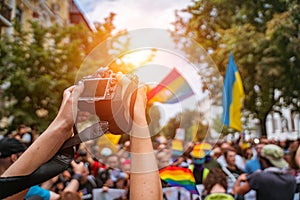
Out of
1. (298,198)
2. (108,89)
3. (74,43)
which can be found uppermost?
(74,43)

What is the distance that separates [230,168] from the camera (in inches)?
193

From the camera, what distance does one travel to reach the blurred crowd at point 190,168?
0.96m

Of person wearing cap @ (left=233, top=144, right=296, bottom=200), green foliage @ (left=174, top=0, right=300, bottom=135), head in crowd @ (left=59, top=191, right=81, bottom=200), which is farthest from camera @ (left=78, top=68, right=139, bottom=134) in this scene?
green foliage @ (left=174, top=0, right=300, bottom=135)

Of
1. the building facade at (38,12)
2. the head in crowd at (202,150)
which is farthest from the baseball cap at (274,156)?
the building facade at (38,12)

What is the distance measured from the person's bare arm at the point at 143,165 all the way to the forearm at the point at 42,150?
13 cm

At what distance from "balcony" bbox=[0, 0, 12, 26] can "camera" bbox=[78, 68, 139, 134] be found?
13.1 m

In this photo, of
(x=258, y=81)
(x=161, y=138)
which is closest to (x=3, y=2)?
(x=258, y=81)

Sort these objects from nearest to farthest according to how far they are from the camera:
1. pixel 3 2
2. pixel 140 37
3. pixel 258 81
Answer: pixel 140 37, pixel 258 81, pixel 3 2

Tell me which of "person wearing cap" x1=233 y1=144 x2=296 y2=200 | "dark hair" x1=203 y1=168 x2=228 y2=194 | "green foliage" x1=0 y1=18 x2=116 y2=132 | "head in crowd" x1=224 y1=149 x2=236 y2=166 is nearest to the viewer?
"person wearing cap" x1=233 y1=144 x2=296 y2=200

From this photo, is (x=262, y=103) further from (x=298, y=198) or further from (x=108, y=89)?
(x=108, y=89)

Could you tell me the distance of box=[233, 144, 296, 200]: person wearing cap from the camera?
314 cm

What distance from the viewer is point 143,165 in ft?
2.69

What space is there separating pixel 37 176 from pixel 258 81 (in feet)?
38.9

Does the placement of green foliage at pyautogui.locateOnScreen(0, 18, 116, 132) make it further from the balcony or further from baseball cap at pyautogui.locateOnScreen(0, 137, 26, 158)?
baseball cap at pyautogui.locateOnScreen(0, 137, 26, 158)
